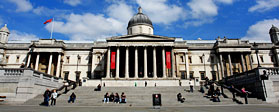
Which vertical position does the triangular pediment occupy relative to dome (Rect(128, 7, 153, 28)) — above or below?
below

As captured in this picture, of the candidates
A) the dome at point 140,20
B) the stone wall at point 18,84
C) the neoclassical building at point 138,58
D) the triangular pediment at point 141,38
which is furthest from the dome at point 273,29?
the stone wall at point 18,84

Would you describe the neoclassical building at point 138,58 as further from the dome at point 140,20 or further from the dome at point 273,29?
the dome at point 273,29

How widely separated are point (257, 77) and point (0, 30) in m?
53.6

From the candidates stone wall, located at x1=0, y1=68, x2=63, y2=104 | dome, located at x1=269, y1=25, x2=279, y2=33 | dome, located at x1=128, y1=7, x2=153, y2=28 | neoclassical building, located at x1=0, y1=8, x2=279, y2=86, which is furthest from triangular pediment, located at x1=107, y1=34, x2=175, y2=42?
dome, located at x1=269, y1=25, x2=279, y2=33

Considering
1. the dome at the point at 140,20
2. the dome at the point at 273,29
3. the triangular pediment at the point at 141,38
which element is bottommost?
the triangular pediment at the point at 141,38

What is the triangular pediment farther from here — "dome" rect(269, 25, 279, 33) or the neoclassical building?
"dome" rect(269, 25, 279, 33)

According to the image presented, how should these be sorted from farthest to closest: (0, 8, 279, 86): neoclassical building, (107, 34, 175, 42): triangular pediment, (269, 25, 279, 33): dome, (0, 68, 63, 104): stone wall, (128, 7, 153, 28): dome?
(269, 25, 279, 33): dome
(128, 7, 153, 28): dome
(0, 8, 279, 86): neoclassical building
(107, 34, 175, 42): triangular pediment
(0, 68, 63, 104): stone wall

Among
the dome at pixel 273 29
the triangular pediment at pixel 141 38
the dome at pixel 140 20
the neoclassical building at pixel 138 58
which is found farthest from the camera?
the dome at pixel 273 29

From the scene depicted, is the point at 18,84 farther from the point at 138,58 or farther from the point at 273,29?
the point at 273,29

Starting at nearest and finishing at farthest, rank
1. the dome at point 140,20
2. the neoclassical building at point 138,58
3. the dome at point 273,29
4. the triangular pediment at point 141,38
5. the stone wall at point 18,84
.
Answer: the stone wall at point 18,84, the triangular pediment at point 141,38, the neoclassical building at point 138,58, the dome at point 140,20, the dome at point 273,29

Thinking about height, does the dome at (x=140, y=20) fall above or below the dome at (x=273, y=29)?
above

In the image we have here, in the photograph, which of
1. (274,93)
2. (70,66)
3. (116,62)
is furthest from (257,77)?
(70,66)

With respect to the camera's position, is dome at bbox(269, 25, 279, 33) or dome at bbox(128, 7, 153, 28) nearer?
dome at bbox(128, 7, 153, 28)

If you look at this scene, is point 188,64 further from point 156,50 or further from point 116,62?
point 116,62
